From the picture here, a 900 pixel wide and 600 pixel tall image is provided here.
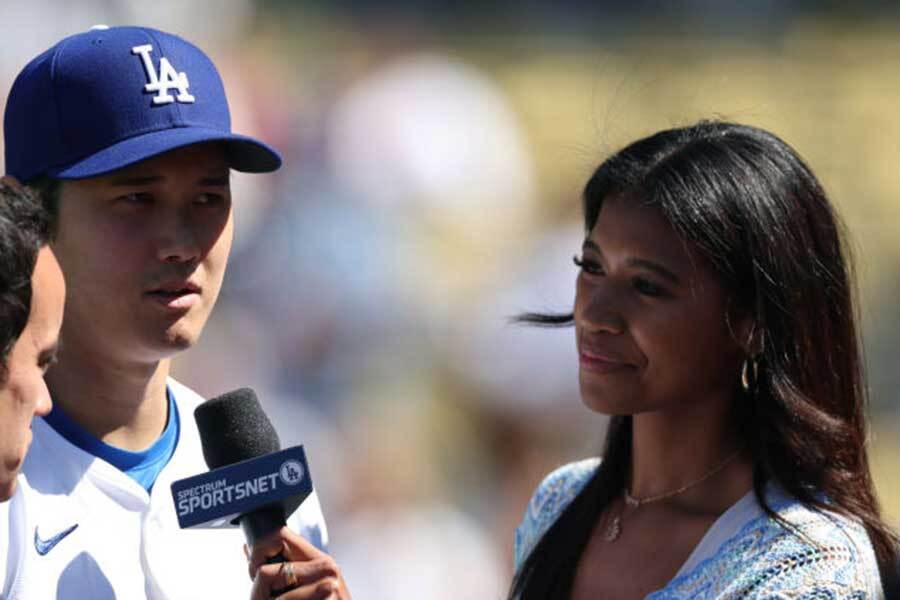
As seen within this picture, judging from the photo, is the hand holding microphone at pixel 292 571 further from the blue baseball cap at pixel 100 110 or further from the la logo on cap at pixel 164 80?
the la logo on cap at pixel 164 80

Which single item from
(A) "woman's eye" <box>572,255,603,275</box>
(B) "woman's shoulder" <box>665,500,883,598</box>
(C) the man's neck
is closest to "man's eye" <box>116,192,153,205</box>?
(C) the man's neck

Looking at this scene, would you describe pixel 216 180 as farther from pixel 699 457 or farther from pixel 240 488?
pixel 699 457

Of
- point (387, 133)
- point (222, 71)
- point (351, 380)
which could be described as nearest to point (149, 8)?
point (222, 71)

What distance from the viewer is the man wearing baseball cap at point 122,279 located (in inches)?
89.4

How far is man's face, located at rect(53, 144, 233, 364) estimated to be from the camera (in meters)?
2.32

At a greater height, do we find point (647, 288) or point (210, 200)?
point (210, 200)

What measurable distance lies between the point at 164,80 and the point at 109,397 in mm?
574

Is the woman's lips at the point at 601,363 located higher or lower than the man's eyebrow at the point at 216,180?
lower

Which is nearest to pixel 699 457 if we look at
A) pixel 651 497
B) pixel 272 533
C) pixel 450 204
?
pixel 651 497

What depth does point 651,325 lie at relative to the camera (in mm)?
2531

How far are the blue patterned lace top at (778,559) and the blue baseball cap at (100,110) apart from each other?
113cm

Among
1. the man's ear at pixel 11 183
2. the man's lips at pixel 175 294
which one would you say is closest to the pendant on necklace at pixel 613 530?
the man's lips at pixel 175 294

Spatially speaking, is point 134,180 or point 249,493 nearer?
point 249,493

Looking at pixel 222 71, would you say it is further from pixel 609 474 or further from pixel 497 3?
pixel 609 474
